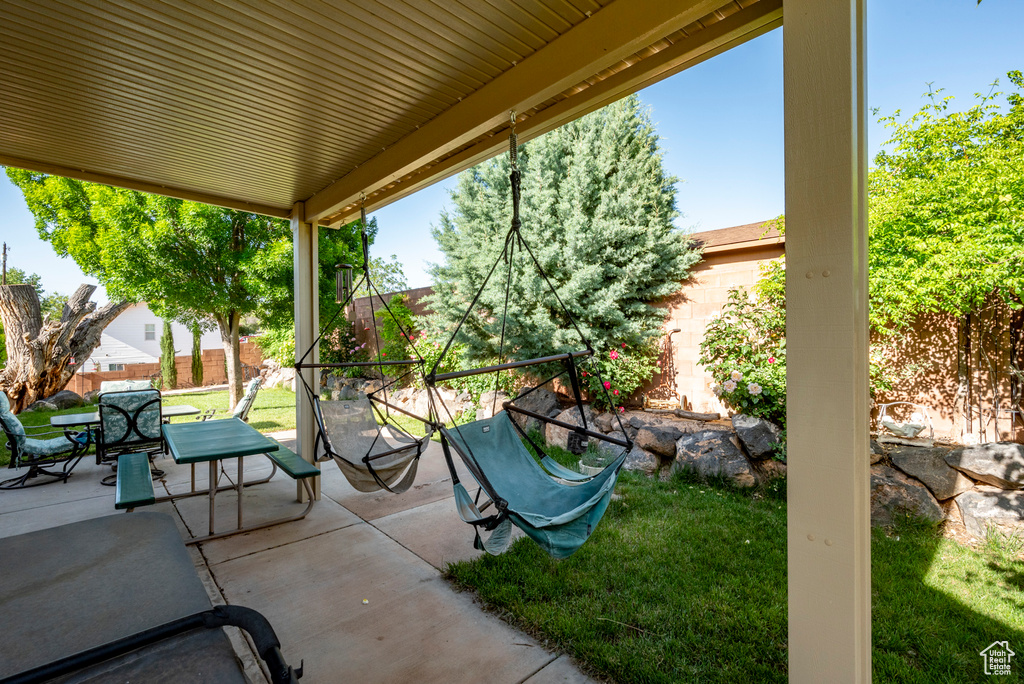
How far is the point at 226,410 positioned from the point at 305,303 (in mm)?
6047

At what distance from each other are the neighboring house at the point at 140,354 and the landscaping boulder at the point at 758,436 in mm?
11816

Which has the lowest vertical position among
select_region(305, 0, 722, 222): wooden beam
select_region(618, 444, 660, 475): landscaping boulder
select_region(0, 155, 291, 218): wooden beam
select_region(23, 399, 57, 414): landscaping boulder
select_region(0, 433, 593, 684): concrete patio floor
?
select_region(0, 433, 593, 684): concrete patio floor

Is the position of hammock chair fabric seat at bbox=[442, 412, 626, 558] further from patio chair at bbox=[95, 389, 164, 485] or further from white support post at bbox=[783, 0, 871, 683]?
patio chair at bbox=[95, 389, 164, 485]

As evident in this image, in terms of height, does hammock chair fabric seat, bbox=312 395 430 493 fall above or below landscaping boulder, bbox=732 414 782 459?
above

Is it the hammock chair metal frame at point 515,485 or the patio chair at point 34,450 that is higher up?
the hammock chair metal frame at point 515,485

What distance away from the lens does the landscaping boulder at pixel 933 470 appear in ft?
10.7

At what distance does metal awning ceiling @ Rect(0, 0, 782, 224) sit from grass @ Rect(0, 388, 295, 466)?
4960 mm

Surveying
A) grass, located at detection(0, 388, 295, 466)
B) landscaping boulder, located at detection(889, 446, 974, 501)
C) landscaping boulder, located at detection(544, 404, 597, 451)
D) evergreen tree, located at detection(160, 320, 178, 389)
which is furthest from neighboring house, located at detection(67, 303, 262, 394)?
landscaping boulder, located at detection(889, 446, 974, 501)

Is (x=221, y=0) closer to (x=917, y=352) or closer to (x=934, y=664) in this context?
(x=934, y=664)

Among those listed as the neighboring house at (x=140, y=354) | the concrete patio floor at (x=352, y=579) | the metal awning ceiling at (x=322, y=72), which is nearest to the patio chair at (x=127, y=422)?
the concrete patio floor at (x=352, y=579)

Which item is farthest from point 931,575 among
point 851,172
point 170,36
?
point 170,36

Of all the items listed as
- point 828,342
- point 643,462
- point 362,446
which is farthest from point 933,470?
point 362,446

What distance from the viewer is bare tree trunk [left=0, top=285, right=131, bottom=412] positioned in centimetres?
777

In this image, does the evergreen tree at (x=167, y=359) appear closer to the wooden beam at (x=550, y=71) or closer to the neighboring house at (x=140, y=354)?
the neighboring house at (x=140, y=354)
